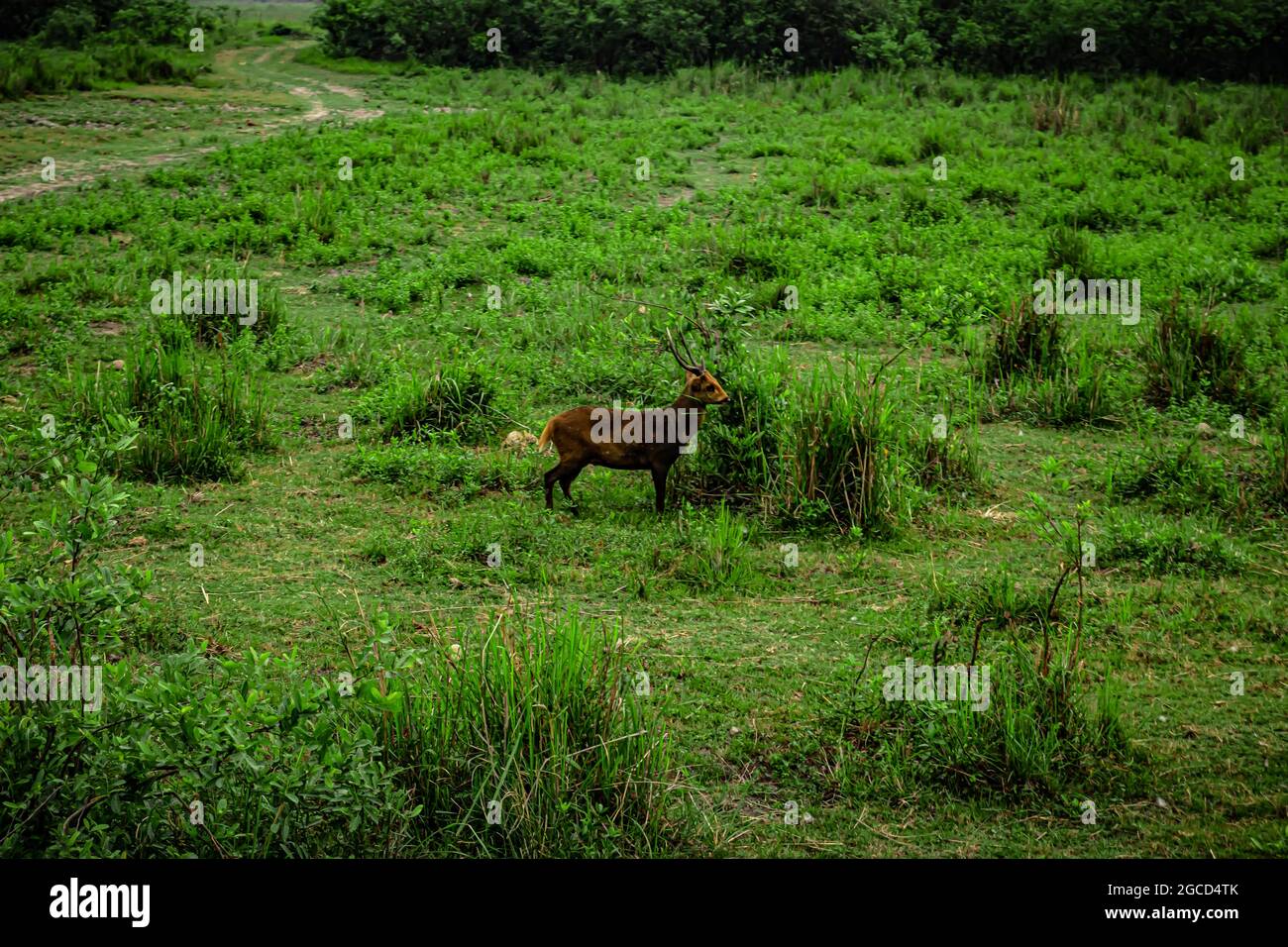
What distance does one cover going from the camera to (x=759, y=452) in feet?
25.7

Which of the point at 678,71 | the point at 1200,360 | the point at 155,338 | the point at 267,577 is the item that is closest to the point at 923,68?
the point at 678,71

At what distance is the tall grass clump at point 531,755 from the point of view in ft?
15.3

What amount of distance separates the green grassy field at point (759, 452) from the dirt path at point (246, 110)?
27cm

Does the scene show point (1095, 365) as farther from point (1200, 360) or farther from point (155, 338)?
point (155, 338)

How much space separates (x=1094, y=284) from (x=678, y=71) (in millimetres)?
12449

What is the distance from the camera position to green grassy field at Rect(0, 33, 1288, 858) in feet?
17.3

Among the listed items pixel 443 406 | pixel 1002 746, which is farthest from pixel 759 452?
pixel 1002 746

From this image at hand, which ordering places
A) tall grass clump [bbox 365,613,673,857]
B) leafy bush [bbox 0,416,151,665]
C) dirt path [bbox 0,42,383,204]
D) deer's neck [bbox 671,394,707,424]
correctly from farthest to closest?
dirt path [bbox 0,42,383,204] → deer's neck [bbox 671,394,707,424] → tall grass clump [bbox 365,613,673,857] → leafy bush [bbox 0,416,151,665]

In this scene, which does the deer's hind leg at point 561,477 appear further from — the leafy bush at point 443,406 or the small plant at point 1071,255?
the small plant at point 1071,255

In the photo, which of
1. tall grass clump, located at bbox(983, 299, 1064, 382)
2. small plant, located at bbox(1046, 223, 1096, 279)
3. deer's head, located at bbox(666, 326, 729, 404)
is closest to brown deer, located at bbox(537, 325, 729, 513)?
deer's head, located at bbox(666, 326, 729, 404)

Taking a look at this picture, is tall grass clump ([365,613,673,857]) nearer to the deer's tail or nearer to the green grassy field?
the green grassy field

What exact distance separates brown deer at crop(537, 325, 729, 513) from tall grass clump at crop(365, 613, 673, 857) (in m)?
2.63

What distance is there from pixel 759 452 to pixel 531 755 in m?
3.48

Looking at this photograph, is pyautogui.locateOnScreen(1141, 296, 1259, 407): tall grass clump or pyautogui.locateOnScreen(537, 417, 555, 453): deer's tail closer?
pyautogui.locateOnScreen(537, 417, 555, 453): deer's tail
